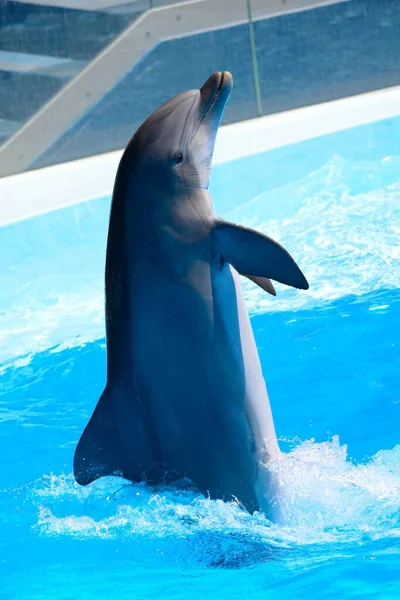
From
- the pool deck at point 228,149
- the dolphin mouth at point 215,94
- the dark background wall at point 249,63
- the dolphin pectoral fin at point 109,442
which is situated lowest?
the dolphin pectoral fin at point 109,442

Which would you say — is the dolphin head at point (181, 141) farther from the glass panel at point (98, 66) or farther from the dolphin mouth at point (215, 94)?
the glass panel at point (98, 66)

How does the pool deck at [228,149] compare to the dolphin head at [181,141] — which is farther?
the pool deck at [228,149]

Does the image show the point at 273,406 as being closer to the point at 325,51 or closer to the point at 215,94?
the point at 215,94

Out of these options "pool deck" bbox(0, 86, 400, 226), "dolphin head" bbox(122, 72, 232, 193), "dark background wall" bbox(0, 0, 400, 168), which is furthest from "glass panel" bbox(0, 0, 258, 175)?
"dolphin head" bbox(122, 72, 232, 193)

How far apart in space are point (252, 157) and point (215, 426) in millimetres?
6809

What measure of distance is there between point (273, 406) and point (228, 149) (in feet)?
16.7

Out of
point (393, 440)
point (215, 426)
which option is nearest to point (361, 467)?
point (393, 440)

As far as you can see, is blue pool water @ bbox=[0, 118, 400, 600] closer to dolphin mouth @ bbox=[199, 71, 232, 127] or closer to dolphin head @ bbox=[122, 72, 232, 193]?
dolphin head @ bbox=[122, 72, 232, 193]

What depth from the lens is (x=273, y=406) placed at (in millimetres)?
5930

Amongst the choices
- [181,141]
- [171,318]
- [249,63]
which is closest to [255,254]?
[171,318]

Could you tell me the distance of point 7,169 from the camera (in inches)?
406

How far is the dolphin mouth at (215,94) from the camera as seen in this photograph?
13.0 ft

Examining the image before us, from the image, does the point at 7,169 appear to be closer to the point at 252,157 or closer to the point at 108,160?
the point at 108,160

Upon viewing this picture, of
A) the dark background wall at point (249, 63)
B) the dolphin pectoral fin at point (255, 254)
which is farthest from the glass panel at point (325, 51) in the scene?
the dolphin pectoral fin at point (255, 254)
